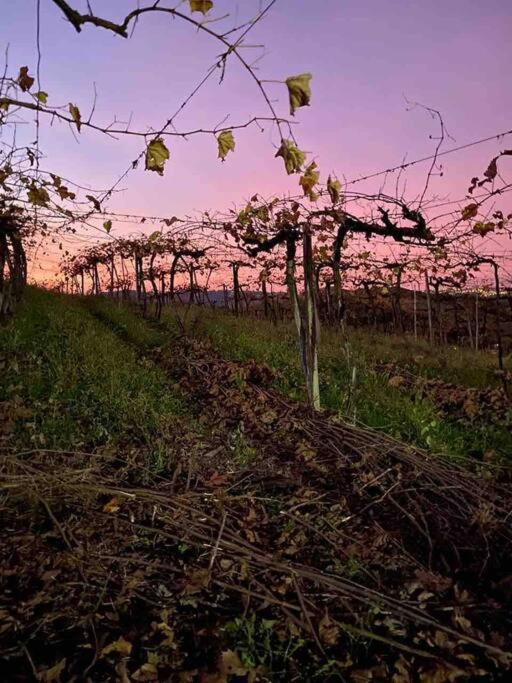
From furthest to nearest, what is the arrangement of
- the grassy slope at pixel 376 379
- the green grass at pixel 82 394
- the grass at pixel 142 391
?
the grassy slope at pixel 376 379
the grass at pixel 142 391
the green grass at pixel 82 394

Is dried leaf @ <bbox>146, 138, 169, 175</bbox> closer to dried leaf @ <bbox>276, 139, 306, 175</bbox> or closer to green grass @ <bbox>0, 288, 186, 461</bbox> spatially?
dried leaf @ <bbox>276, 139, 306, 175</bbox>

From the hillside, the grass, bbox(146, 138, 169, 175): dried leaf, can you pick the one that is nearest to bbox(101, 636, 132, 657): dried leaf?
the hillside

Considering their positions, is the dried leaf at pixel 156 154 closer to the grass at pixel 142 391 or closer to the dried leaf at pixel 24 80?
the dried leaf at pixel 24 80

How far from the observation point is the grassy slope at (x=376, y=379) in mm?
5371

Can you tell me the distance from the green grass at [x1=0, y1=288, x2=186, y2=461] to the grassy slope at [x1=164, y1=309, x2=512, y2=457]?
6.85 ft

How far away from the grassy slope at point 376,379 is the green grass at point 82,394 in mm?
2087

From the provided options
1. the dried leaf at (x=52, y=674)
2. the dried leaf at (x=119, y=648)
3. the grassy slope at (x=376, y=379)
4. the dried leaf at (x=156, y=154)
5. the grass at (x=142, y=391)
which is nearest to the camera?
the dried leaf at (x=52, y=674)

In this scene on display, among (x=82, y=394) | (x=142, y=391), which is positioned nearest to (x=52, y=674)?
(x=82, y=394)

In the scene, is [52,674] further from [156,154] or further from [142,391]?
[142,391]

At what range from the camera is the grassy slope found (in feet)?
17.6

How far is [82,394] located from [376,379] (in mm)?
4603

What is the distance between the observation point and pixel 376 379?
25.2ft

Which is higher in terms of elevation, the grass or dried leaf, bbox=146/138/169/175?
dried leaf, bbox=146/138/169/175

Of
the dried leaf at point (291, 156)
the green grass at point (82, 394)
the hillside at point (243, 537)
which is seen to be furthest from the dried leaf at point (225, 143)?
the green grass at point (82, 394)
